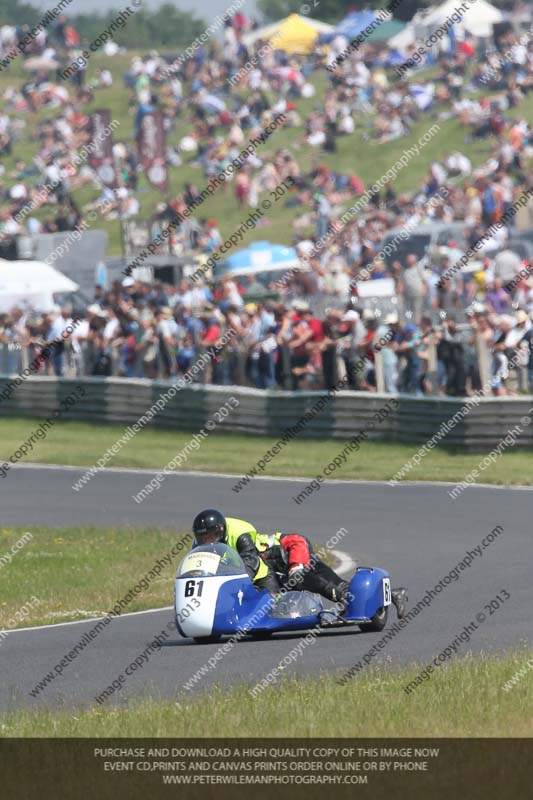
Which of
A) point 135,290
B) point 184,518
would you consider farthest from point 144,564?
point 135,290

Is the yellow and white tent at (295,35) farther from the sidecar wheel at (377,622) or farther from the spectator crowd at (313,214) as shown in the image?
the sidecar wheel at (377,622)

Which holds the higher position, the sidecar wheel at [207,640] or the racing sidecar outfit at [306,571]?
the racing sidecar outfit at [306,571]

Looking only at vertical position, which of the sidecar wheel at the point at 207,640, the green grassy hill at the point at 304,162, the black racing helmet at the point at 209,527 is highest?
the green grassy hill at the point at 304,162

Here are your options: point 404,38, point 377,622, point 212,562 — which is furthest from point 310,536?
point 404,38

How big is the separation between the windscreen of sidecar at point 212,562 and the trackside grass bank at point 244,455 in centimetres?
945

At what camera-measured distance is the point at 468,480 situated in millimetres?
20766

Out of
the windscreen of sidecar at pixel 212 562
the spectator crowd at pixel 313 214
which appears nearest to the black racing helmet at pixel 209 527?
the windscreen of sidecar at pixel 212 562

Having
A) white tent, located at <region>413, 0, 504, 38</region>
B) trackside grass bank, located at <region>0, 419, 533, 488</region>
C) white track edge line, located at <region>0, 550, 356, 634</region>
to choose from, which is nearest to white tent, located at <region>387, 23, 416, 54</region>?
white tent, located at <region>413, 0, 504, 38</region>

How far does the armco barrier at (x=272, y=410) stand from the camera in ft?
71.3

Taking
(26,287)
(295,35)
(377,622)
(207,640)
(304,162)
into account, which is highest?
(295,35)

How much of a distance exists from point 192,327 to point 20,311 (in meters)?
5.25

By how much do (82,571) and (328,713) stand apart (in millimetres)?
7972
